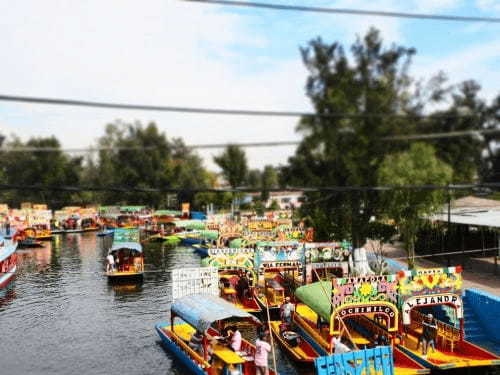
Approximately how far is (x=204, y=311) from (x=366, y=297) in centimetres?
581

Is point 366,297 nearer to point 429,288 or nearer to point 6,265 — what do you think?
point 429,288

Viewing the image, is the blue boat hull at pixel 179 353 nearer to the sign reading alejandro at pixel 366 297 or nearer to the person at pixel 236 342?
the person at pixel 236 342

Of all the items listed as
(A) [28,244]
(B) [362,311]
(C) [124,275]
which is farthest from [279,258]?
(A) [28,244]

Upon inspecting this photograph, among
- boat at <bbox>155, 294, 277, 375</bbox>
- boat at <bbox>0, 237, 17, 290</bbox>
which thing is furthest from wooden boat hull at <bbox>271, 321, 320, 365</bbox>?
boat at <bbox>0, 237, 17, 290</bbox>

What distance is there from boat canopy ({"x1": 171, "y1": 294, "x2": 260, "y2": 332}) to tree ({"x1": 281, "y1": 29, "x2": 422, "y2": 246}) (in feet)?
21.6

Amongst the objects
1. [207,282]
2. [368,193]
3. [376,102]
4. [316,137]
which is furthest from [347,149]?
[207,282]

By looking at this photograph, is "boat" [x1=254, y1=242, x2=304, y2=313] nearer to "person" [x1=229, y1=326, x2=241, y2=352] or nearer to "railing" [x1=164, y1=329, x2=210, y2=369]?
"railing" [x1=164, y1=329, x2=210, y2=369]

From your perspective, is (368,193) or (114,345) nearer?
(114,345)

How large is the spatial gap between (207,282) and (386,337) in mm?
9291

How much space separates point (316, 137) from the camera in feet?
62.6

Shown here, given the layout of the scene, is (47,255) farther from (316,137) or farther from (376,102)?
(376,102)

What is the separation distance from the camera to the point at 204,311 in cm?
1941

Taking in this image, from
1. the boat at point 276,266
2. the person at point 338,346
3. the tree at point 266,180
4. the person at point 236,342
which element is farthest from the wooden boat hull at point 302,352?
the tree at point 266,180

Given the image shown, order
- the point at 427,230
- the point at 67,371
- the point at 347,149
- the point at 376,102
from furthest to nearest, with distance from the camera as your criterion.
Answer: the point at 427,230
the point at 67,371
the point at 347,149
the point at 376,102
